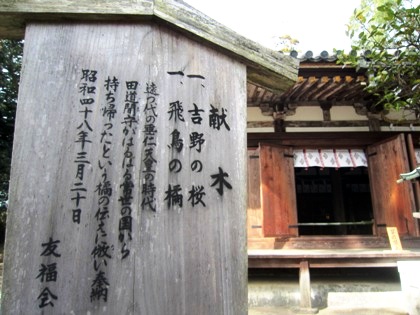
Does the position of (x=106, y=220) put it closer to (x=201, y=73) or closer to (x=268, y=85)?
(x=201, y=73)

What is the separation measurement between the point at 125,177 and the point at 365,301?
6.23 m

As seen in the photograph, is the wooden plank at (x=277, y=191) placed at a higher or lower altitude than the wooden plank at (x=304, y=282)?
higher

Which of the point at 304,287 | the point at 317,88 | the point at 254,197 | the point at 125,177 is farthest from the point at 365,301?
the point at 125,177

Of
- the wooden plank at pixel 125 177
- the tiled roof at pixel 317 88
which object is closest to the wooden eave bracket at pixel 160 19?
the wooden plank at pixel 125 177

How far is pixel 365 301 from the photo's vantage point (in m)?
6.35

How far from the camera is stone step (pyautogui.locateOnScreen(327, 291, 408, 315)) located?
6.23m

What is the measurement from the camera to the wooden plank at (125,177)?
1604 millimetres

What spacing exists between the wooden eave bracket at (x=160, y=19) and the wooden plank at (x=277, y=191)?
4.84 m

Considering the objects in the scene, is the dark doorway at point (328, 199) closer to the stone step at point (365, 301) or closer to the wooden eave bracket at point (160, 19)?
the stone step at point (365, 301)

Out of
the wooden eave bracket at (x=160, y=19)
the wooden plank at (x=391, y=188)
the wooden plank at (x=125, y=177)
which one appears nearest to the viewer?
the wooden plank at (x=125, y=177)

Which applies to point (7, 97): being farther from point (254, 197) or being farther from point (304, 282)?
point (304, 282)

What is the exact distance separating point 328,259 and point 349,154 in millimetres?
2418

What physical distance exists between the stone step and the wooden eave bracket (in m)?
5.56

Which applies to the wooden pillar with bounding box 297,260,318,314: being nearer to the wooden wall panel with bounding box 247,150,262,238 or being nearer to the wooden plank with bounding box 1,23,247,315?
the wooden wall panel with bounding box 247,150,262,238
